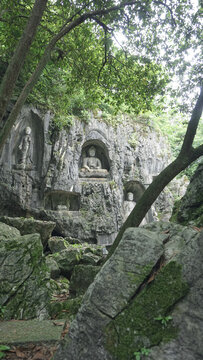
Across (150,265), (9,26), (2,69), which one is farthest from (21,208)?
(150,265)

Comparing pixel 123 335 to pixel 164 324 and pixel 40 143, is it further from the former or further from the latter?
pixel 40 143

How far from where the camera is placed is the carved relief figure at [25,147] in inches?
584

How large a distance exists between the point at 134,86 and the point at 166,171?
4898 mm

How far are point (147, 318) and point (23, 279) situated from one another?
2.70 meters

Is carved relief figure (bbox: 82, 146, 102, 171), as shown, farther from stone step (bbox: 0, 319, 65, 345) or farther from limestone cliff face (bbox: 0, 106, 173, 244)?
stone step (bbox: 0, 319, 65, 345)

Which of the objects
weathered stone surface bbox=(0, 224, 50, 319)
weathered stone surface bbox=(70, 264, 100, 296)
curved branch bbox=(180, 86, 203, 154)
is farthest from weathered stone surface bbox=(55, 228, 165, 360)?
weathered stone surface bbox=(70, 264, 100, 296)

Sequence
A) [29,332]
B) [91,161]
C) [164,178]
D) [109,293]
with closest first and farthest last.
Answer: [109,293] → [29,332] → [164,178] → [91,161]

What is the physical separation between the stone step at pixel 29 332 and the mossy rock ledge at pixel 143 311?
75 centimetres

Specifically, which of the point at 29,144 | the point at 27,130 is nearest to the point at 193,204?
the point at 29,144

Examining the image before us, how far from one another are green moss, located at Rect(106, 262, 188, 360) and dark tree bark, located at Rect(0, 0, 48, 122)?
425cm

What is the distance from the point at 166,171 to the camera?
205 inches

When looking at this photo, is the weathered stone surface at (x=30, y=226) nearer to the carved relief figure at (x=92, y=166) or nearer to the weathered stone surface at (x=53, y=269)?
the weathered stone surface at (x=53, y=269)

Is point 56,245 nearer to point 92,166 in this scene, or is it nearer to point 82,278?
point 82,278

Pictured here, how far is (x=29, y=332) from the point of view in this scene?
117 inches
